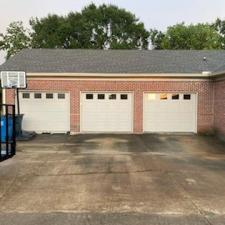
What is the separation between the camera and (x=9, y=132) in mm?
8312

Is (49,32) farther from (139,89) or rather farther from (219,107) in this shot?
(219,107)

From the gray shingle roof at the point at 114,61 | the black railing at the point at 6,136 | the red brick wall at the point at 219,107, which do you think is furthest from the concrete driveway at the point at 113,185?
the gray shingle roof at the point at 114,61

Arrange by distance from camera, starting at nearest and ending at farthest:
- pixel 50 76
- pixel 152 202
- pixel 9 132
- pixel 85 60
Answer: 1. pixel 152 202
2. pixel 9 132
3. pixel 50 76
4. pixel 85 60

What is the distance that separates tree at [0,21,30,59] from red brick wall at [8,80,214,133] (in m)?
19.7

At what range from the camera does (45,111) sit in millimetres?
19719

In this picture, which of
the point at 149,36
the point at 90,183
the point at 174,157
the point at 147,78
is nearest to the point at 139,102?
the point at 147,78

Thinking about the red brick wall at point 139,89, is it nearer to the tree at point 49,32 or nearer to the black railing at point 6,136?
the black railing at point 6,136

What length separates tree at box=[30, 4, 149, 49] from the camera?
41.3 metres

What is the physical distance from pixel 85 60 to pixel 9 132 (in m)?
14.1

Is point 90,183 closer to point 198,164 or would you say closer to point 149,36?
point 198,164

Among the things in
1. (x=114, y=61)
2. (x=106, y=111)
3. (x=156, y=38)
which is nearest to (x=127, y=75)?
(x=106, y=111)

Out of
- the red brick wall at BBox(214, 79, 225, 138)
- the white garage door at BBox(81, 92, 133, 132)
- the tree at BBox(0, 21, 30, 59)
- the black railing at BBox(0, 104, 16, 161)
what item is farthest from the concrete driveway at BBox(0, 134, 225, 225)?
the tree at BBox(0, 21, 30, 59)

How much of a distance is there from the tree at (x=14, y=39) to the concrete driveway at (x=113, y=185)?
24.6 metres

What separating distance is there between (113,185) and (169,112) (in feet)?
39.0
